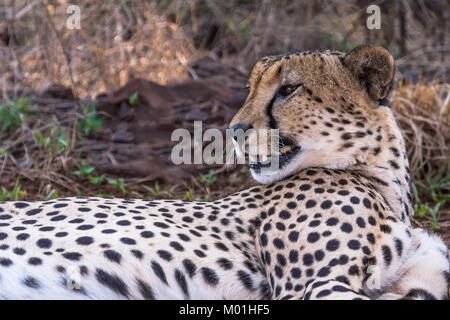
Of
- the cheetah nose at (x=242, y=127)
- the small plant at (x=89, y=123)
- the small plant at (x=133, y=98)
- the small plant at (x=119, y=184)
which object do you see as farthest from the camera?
the small plant at (x=133, y=98)

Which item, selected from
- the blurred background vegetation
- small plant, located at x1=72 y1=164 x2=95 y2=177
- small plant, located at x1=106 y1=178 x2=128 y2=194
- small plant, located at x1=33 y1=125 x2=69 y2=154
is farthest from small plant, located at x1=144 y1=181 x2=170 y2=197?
small plant, located at x1=33 y1=125 x2=69 y2=154

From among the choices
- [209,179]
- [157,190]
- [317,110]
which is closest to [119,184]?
[157,190]

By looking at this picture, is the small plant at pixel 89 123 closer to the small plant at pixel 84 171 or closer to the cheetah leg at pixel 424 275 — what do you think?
the small plant at pixel 84 171

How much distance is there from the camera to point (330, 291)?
2.10m

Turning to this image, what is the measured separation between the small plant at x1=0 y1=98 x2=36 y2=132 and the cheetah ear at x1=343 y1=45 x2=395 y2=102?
2.98 m

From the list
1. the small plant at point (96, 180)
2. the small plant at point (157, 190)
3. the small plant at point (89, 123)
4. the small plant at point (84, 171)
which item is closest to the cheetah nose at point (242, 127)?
the small plant at point (157, 190)

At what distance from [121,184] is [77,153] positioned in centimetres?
64

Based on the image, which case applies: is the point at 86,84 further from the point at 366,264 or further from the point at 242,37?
→ the point at 366,264

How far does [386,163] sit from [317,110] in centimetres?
38

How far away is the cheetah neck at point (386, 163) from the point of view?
263 centimetres

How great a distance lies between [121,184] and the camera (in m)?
4.20

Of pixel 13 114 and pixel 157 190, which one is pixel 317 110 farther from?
pixel 13 114

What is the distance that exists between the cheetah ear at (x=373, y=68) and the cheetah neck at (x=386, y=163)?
0.09 metres

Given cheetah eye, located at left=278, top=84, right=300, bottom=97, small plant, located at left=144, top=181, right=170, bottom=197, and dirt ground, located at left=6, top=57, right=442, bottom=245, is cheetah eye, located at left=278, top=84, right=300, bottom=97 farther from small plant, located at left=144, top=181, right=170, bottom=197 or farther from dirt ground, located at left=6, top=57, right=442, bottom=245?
small plant, located at left=144, top=181, right=170, bottom=197
